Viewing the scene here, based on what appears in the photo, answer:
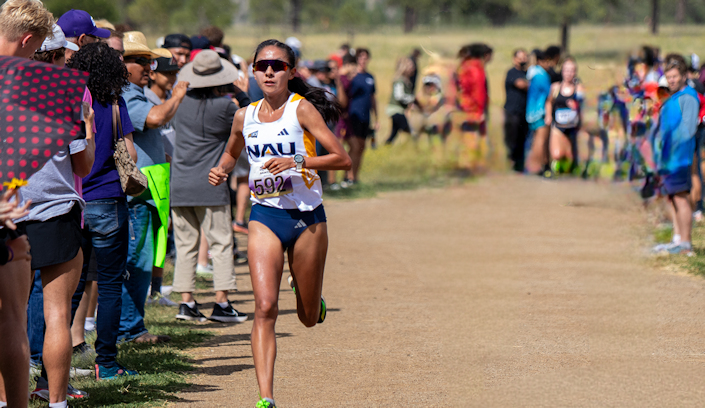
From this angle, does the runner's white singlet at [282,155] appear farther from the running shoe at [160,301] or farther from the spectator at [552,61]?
the spectator at [552,61]

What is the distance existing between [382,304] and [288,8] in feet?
244

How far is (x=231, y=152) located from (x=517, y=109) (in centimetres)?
1187

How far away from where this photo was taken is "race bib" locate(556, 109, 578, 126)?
15070 millimetres

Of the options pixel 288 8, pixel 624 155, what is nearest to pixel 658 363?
pixel 624 155

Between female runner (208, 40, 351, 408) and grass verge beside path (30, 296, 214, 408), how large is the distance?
2.79ft

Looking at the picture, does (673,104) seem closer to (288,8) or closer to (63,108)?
(63,108)

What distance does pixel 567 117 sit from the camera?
15102 millimetres

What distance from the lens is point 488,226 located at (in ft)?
39.3

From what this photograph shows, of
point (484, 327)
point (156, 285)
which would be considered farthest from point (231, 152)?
point (156, 285)

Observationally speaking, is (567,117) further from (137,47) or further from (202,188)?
(137,47)

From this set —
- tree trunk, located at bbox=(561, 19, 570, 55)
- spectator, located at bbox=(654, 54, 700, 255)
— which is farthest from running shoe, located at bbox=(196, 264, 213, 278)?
tree trunk, located at bbox=(561, 19, 570, 55)

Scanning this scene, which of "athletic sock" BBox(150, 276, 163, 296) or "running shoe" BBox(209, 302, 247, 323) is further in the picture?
"athletic sock" BBox(150, 276, 163, 296)

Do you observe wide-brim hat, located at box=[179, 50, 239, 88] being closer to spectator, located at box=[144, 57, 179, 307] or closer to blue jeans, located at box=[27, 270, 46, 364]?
spectator, located at box=[144, 57, 179, 307]

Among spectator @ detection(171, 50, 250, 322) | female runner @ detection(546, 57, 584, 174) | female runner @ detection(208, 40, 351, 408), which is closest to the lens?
female runner @ detection(208, 40, 351, 408)
